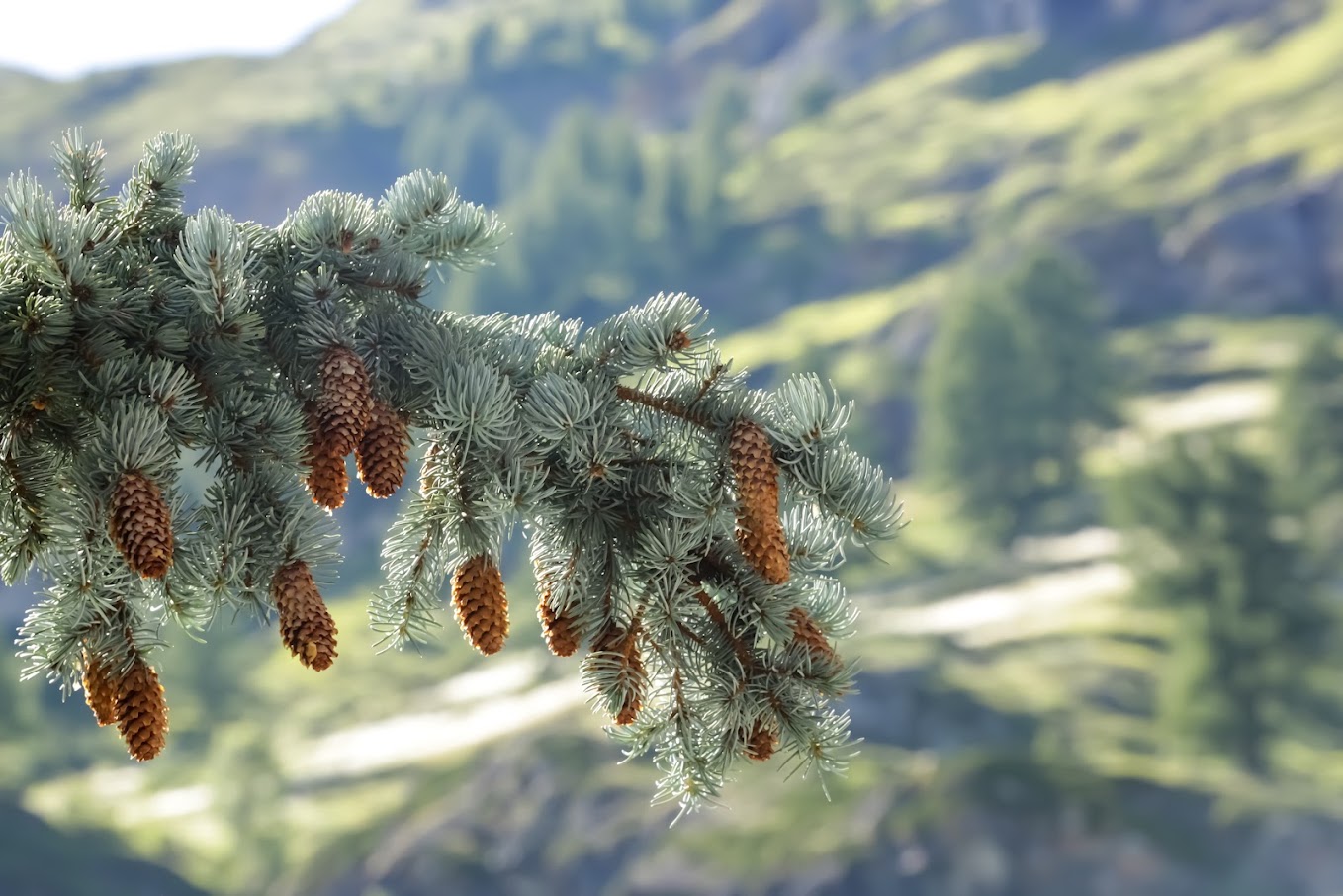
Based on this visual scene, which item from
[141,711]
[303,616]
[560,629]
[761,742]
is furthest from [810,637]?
[141,711]

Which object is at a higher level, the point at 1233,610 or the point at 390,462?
the point at 390,462

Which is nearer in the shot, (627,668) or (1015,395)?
(627,668)

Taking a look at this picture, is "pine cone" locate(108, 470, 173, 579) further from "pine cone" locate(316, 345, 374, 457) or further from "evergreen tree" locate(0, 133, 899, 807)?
"pine cone" locate(316, 345, 374, 457)

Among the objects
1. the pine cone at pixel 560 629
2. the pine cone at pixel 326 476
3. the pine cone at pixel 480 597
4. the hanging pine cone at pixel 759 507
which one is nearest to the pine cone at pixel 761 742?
the hanging pine cone at pixel 759 507

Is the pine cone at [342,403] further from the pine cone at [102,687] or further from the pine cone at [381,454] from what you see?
the pine cone at [102,687]

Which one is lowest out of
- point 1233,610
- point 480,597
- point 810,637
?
point 1233,610

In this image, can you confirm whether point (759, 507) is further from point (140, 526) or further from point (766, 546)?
point (140, 526)

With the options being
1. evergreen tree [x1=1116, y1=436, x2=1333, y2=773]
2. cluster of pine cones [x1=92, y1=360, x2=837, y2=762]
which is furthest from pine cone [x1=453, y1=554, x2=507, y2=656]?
evergreen tree [x1=1116, y1=436, x2=1333, y2=773]

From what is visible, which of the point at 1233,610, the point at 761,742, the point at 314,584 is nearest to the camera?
the point at 314,584
